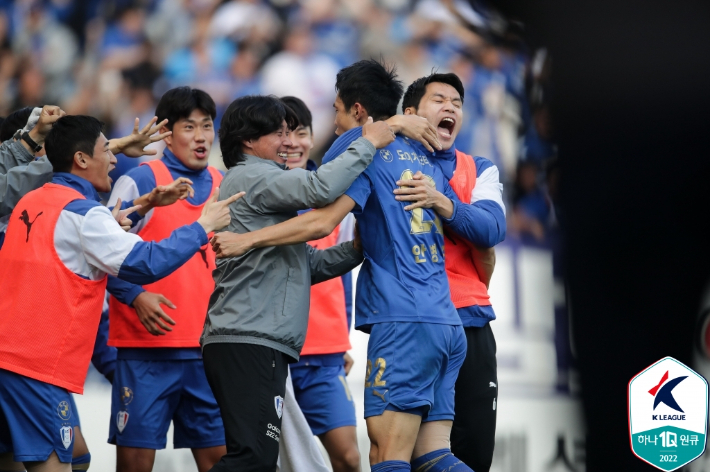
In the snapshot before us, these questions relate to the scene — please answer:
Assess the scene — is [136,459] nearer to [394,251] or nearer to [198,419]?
[198,419]

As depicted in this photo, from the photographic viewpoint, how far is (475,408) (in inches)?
134

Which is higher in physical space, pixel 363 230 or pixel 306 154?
pixel 306 154

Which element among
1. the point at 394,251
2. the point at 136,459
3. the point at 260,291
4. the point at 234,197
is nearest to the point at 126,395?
the point at 136,459

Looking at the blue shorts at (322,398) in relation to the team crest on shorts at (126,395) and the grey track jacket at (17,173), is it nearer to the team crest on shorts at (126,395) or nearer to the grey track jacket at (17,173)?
the team crest on shorts at (126,395)

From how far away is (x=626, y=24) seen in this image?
220 inches

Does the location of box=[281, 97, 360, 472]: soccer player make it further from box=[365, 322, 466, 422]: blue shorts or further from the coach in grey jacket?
the coach in grey jacket

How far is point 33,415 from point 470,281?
5.66 feet

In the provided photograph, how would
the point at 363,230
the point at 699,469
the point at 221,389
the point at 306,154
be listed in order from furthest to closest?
the point at 699,469 < the point at 306,154 < the point at 363,230 < the point at 221,389

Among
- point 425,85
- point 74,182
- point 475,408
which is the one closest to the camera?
point 74,182

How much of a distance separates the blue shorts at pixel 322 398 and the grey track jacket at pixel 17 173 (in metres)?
1.44

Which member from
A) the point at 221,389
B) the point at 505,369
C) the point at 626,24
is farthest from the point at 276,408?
the point at 626,24

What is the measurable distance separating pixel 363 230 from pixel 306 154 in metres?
1.34

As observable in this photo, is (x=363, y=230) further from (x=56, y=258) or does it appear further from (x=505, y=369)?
(x=505, y=369)

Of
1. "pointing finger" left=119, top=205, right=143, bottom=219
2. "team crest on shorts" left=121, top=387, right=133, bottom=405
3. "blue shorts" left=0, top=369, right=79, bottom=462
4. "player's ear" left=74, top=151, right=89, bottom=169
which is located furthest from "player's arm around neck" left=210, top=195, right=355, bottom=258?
"team crest on shorts" left=121, top=387, right=133, bottom=405
